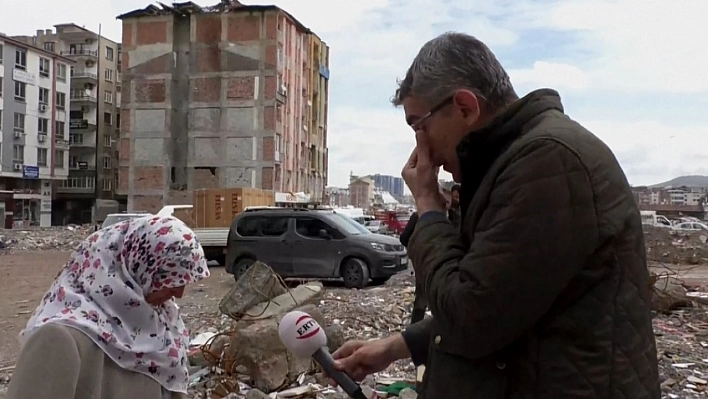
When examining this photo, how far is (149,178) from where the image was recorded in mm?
44625

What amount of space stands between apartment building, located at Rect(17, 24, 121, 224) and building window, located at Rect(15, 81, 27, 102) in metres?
6.73

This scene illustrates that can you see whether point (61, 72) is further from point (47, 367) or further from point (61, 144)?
point (47, 367)

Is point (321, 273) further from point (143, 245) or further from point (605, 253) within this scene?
point (605, 253)

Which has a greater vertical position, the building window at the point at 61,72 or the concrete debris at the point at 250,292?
the building window at the point at 61,72

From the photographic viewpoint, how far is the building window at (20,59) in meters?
54.3

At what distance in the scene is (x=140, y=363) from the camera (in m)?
2.87

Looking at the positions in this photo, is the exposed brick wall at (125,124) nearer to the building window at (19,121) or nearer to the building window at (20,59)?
the building window at (19,121)

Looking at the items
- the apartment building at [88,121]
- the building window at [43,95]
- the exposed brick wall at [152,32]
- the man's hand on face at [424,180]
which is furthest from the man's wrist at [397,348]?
the apartment building at [88,121]

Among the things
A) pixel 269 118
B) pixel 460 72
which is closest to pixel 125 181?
pixel 269 118

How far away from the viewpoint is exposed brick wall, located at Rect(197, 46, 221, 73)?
4453 centimetres

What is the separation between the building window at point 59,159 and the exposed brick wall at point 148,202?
1861 cm

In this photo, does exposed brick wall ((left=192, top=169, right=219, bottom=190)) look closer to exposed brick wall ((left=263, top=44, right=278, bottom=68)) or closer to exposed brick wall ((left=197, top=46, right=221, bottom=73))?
exposed brick wall ((left=197, top=46, right=221, bottom=73))

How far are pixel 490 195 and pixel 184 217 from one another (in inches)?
1002

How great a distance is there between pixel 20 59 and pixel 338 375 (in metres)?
60.1
